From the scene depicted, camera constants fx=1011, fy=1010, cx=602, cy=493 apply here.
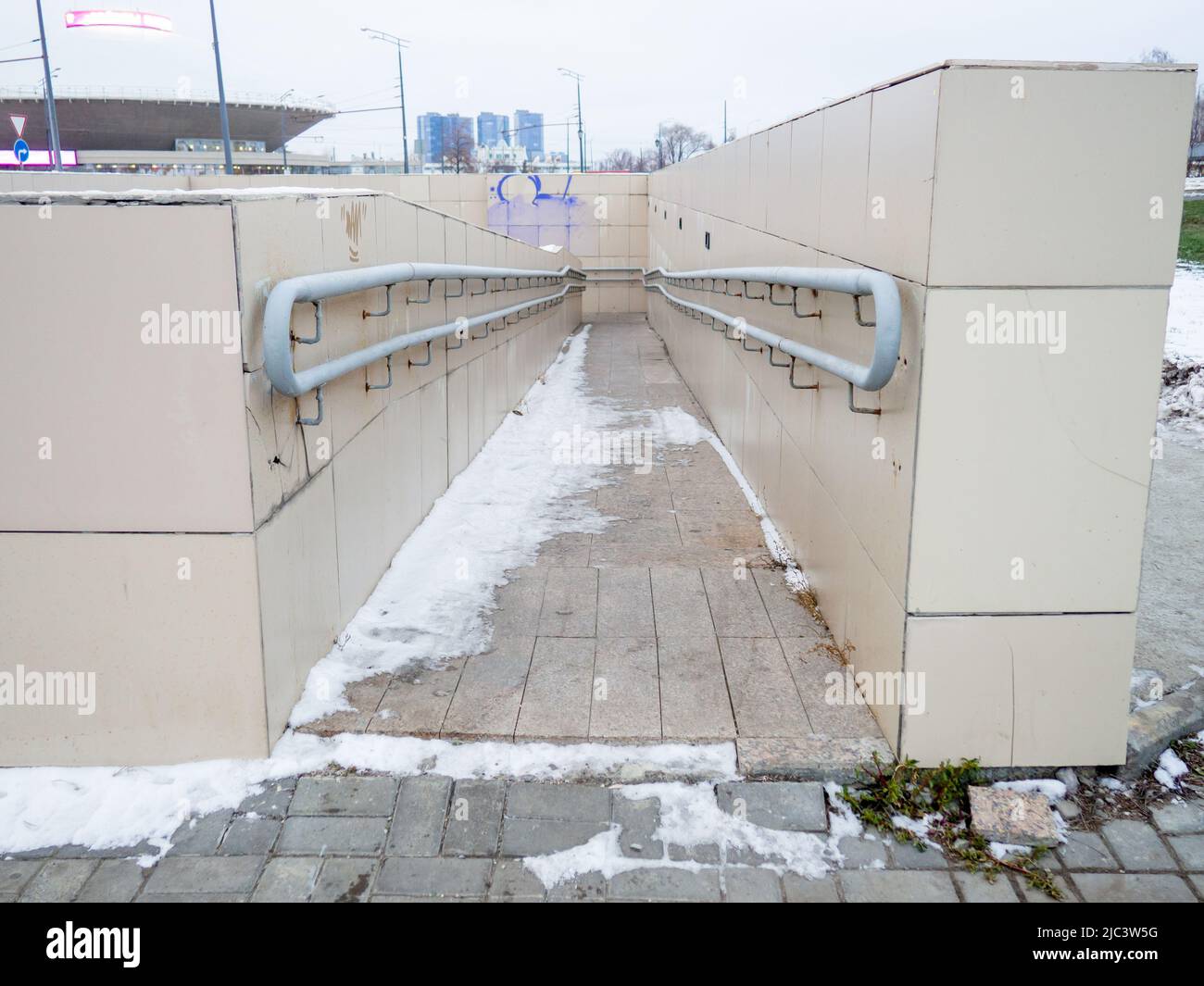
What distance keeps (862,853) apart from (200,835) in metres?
1.85

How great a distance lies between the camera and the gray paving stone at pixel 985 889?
103 inches

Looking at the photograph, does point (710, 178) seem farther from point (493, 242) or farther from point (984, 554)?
point (984, 554)

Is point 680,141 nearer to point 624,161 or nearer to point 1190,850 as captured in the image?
point 624,161

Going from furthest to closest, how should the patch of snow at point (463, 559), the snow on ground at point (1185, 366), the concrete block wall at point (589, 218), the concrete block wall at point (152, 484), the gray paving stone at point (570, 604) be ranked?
the concrete block wall at point (589, 218)
the snow on ground at point (1185, 366)
the gray paving stone at point (570, 604)
the patch of snow at point (463, 559)
the concrete block wall at point (152, 484)

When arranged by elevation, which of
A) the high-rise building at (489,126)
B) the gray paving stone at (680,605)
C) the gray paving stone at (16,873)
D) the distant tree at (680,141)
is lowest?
the gray paving stone at (16,873)

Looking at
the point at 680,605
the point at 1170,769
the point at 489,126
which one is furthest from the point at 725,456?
the point at 489,126

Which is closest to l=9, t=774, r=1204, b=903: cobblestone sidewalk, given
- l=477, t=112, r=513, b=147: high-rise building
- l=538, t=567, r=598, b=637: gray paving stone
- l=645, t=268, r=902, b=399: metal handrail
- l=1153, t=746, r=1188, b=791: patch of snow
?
l=1153, t=746, r=1188, b=791: patch of snow

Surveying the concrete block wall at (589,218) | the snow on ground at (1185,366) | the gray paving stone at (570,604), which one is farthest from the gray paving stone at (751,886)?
the concrete block wall at (589,218)

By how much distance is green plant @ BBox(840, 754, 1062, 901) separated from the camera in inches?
109

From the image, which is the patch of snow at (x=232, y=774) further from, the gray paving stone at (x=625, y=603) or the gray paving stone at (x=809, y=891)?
the gray paving stone at (x=625, y=603)

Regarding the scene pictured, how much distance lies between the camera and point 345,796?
299cm

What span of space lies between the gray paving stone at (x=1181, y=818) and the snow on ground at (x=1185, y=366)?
183 inches
